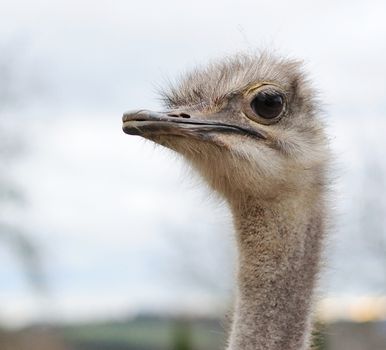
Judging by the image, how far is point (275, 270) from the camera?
488 cm

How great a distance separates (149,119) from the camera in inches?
186

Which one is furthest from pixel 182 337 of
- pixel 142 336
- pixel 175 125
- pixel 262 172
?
pixel 175 125

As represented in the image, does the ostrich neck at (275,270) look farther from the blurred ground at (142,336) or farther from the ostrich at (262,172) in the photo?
Result: the blurred ground at (142,336)

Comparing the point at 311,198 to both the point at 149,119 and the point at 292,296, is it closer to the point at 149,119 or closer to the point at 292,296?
the point at 292,296

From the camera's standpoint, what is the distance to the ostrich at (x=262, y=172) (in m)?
4.79

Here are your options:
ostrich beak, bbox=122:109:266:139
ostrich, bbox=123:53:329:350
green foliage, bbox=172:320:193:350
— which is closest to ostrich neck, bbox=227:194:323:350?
ostrich, bbox=123:53:329:350

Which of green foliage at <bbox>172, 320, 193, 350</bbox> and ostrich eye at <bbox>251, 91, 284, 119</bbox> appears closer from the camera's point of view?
ostrich eye at <bbox>251, 91, 284, 119</bbox>

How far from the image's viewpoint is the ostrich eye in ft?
16.9

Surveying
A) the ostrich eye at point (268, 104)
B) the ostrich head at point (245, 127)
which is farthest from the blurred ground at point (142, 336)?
the ostrich eye at point (268, 104)

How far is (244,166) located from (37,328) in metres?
21.8

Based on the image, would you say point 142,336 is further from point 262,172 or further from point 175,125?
point 175,125

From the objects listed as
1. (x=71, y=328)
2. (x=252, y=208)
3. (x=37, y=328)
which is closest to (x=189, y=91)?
(x=252, y=208)

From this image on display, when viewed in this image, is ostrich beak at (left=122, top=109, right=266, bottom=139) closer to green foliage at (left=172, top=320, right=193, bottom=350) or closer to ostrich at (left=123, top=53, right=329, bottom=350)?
ostrich at (left=123, top=53, right=329, bottom=350)

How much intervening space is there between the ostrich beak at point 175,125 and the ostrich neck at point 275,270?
0.94ft
